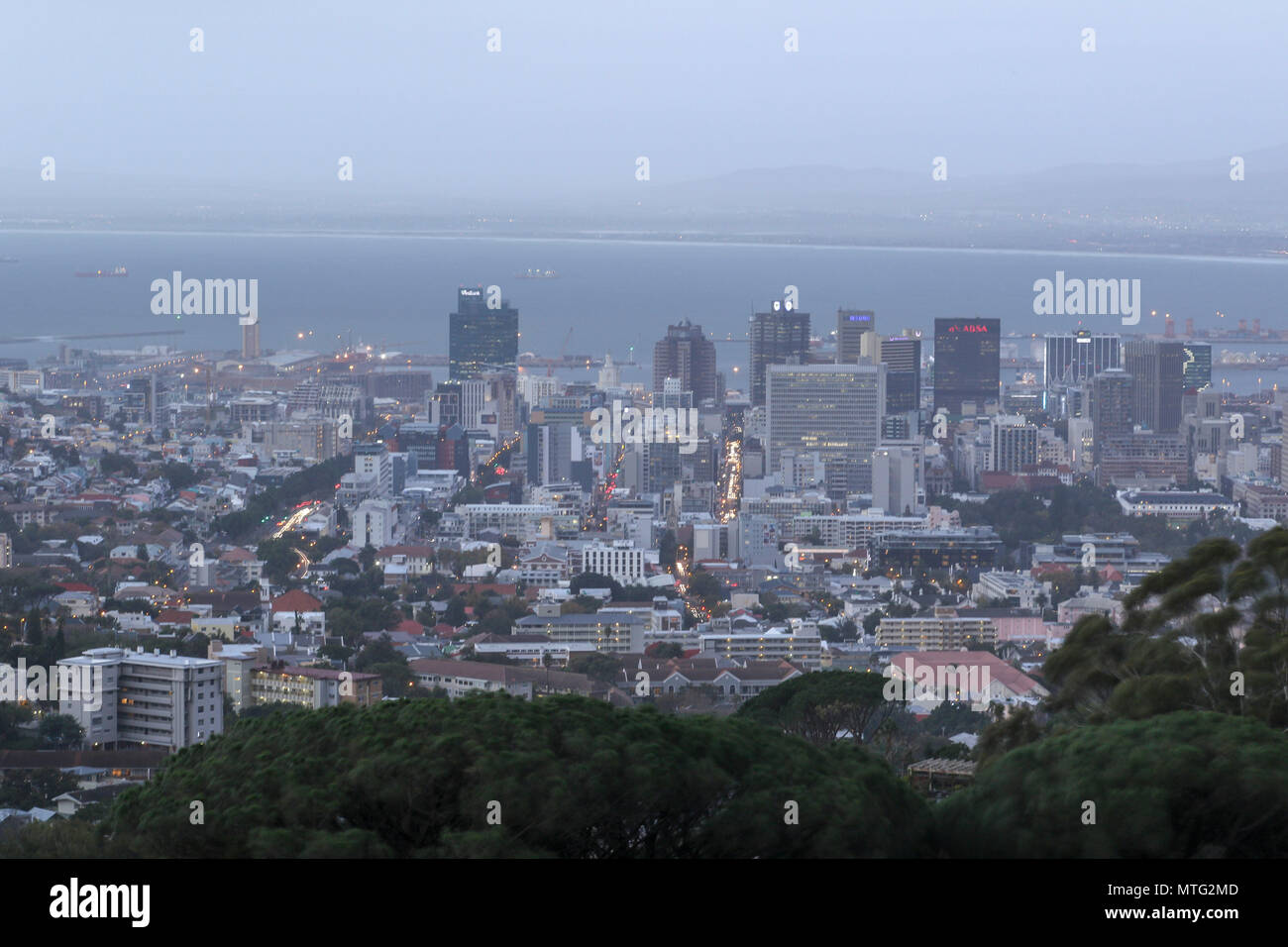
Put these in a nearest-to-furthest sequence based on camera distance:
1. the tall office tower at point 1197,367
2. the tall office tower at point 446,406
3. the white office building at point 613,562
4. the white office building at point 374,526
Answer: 1. the white office building at point 613,562
2. the white office building at point 374,526
3. the tall office tower at point 446,406
4. the tall office tower at point 1197,367

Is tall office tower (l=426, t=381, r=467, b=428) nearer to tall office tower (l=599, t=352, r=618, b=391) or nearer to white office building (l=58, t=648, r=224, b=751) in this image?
tall office tower (l=599, t=352, r=618, b=391)

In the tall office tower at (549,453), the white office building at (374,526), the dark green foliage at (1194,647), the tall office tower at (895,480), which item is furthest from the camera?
the tall office tower at (549,453)

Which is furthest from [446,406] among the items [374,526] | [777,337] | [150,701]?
[150,701]

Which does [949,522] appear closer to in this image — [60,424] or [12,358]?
[60,424]

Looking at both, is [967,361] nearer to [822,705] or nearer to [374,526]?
[374,526]

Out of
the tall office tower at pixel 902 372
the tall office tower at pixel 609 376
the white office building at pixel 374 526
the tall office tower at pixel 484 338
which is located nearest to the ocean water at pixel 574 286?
the tall office tower at pixel 609 376

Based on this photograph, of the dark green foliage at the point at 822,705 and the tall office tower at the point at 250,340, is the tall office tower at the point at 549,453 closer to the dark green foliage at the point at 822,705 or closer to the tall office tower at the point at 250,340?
the tall office tower at the point at 250,340

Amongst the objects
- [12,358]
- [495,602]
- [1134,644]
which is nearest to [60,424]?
[12,358]
